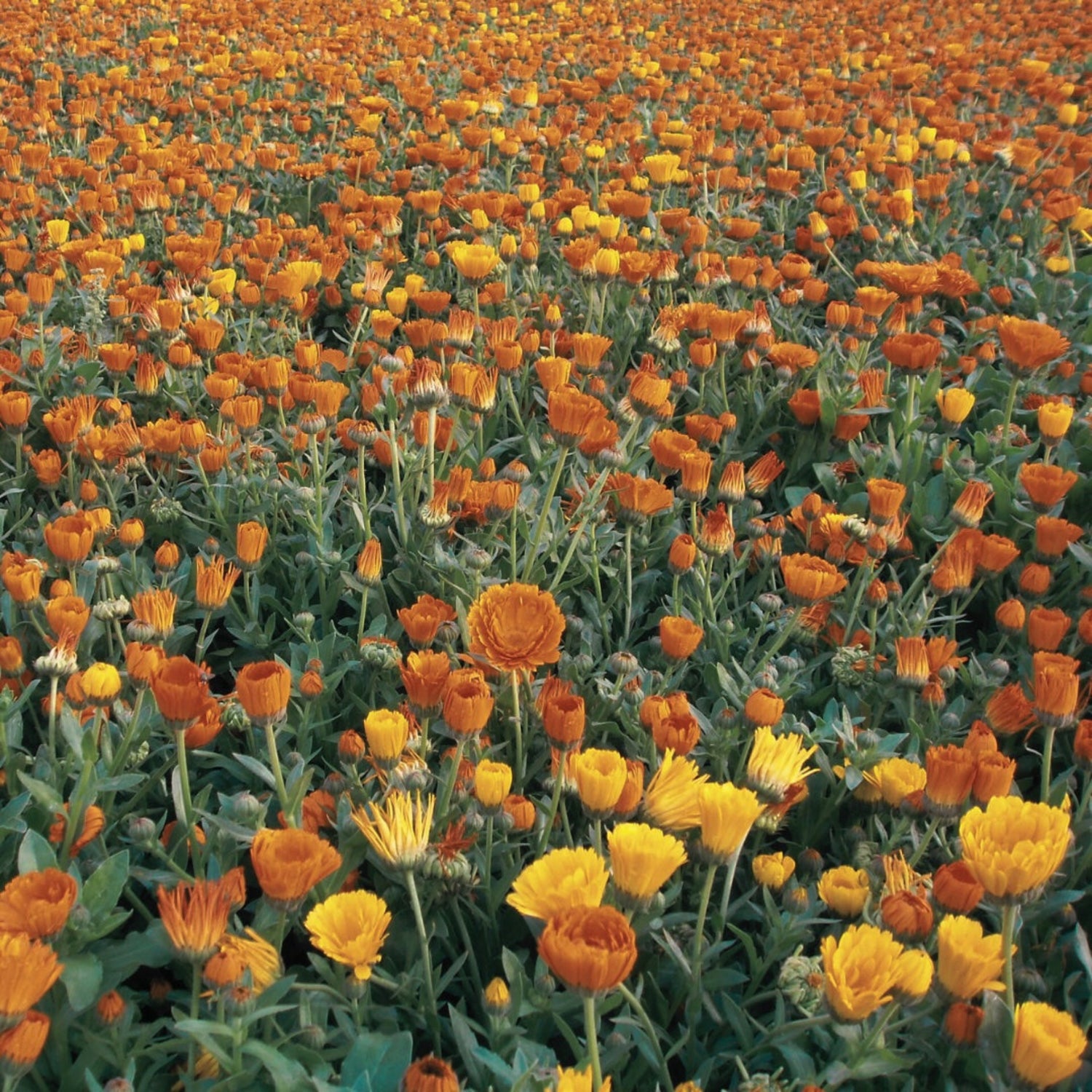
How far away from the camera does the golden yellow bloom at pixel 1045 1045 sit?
3.42 ft

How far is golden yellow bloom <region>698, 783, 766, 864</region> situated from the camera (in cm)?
126

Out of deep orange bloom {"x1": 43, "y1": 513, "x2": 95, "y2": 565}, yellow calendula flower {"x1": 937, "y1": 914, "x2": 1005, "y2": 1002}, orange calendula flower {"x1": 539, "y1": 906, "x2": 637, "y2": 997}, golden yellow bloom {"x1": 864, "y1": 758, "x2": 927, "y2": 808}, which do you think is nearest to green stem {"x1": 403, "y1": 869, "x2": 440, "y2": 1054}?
orange calendula flower {"x1": 539, "y1": 906, "x2": 637, "y2": 997}

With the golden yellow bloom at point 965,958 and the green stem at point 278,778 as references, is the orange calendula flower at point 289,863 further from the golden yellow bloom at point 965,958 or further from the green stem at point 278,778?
the golden yellow bloom at point 965,958

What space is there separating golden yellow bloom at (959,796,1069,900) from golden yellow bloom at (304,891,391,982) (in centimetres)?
66

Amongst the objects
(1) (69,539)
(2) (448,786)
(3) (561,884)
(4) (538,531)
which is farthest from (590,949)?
(1) (69,539)

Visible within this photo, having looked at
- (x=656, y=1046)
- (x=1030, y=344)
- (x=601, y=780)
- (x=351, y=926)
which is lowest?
(x=656, y=1046)

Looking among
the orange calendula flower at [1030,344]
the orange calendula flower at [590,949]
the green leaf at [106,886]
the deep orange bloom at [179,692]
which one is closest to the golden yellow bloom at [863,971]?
the orange calendula flower at [590,949]

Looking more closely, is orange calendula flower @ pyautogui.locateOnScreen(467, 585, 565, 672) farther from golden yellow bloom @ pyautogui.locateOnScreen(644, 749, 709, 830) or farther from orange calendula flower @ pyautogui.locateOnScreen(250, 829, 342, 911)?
orange calendula flower @ pyautogui.locateOnScreen(250, 829, 342, 911)

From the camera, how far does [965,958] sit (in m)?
1.19

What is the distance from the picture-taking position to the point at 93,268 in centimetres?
312

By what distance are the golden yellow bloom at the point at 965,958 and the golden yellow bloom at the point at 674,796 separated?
32 cm

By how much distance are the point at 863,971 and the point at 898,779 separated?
22.2 inches

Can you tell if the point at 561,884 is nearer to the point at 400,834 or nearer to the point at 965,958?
the point at 400,834

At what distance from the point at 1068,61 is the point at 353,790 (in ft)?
24.5
